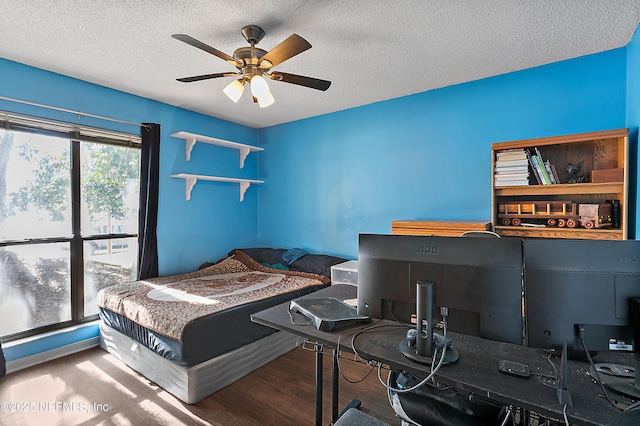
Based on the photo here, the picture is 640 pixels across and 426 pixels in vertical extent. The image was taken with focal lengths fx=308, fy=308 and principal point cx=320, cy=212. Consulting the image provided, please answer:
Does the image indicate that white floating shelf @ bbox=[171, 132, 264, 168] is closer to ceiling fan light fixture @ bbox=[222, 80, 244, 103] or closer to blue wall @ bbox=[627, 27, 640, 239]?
ceiling fan light fixture @ bbox=[222, 80, 244, 103]

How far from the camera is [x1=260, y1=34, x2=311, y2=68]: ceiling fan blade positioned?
1641mm

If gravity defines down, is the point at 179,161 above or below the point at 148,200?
above

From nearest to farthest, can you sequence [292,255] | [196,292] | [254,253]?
[196,292]
[292,255]
[254,253]

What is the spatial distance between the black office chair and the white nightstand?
167cm

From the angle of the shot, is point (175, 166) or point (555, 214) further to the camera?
point (175, 166)

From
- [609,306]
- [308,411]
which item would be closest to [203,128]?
[308,411]

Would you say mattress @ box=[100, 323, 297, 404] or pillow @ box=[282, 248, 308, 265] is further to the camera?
pillow @ box=[282, 248, 308, 265]

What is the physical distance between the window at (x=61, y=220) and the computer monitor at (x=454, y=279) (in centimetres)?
293

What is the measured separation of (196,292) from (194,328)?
751 mm

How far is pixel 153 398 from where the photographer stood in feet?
6.96

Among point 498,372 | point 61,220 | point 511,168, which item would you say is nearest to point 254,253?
point 61,220

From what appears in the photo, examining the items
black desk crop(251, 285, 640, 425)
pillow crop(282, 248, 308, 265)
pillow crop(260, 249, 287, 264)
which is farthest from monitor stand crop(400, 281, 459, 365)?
pillow crop(260, 249, 287, 264)

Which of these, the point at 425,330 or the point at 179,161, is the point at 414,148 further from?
the point at 179,161

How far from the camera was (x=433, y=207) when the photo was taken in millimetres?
3059
